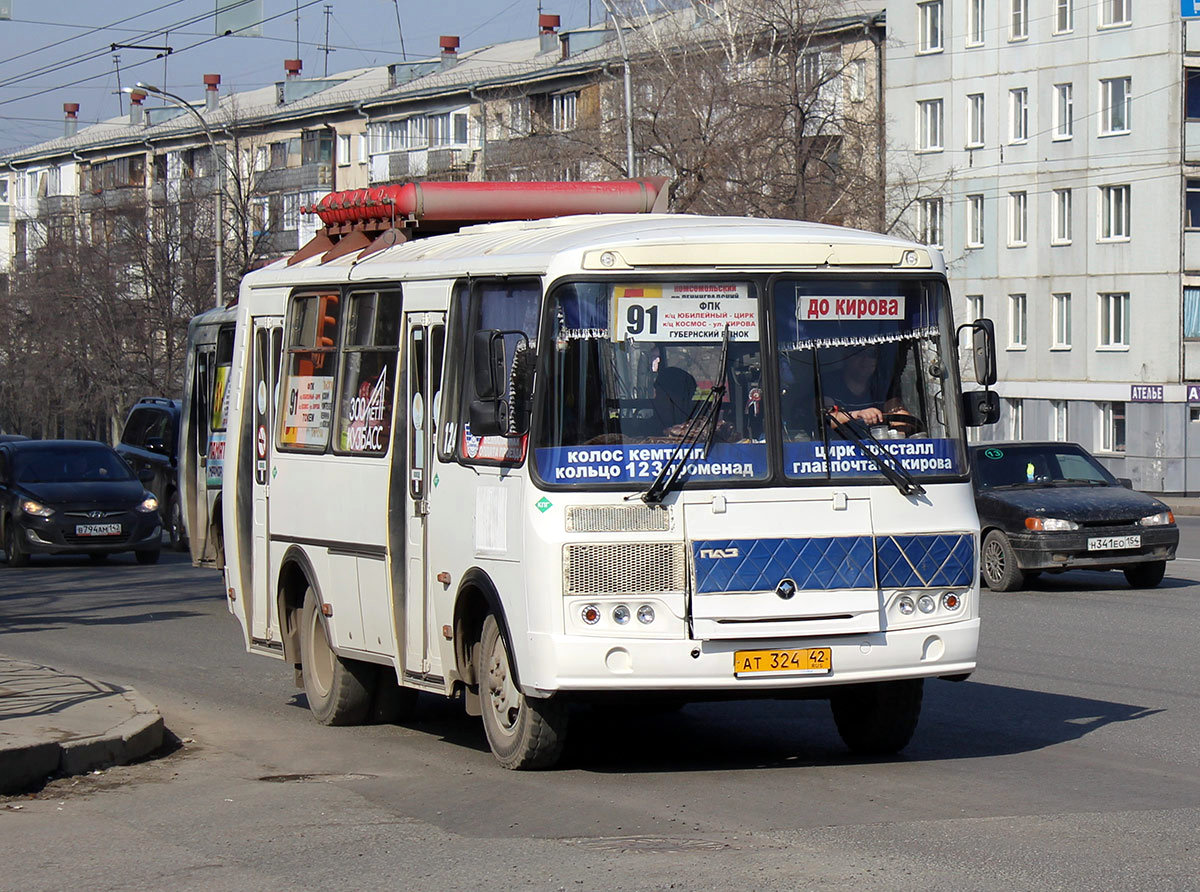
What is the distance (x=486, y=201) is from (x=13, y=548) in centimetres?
1588

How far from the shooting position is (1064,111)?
191 feet

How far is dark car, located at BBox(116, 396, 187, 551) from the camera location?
100 feet

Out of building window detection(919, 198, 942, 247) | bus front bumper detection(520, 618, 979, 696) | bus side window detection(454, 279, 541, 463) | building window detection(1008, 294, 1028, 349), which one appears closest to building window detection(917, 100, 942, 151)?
building window detection(919, 198, 942, 247)

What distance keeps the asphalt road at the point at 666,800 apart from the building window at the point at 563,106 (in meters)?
58.3

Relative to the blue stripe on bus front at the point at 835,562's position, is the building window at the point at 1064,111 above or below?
above

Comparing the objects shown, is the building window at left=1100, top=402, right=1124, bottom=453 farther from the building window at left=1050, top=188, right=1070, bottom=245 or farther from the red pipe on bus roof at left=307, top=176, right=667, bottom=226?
the red pipe on bus roof at left=307, top=176, right=667, bottom=226

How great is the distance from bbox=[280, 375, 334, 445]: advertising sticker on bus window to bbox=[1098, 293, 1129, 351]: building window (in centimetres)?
4750

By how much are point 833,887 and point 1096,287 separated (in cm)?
5248

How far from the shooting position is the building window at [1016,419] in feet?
197

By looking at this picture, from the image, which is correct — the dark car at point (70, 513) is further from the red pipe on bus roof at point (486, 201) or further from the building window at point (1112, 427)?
the building window at point (1112, 427)

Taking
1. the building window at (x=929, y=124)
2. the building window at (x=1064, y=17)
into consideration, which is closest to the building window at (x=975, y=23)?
the building window at (x=929, y=124)

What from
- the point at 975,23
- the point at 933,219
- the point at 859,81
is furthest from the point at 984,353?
→ the point at 859,81

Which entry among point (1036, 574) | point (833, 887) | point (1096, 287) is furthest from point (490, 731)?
point (1096, 287)

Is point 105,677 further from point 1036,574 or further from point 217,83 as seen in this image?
Result: point 217,83
